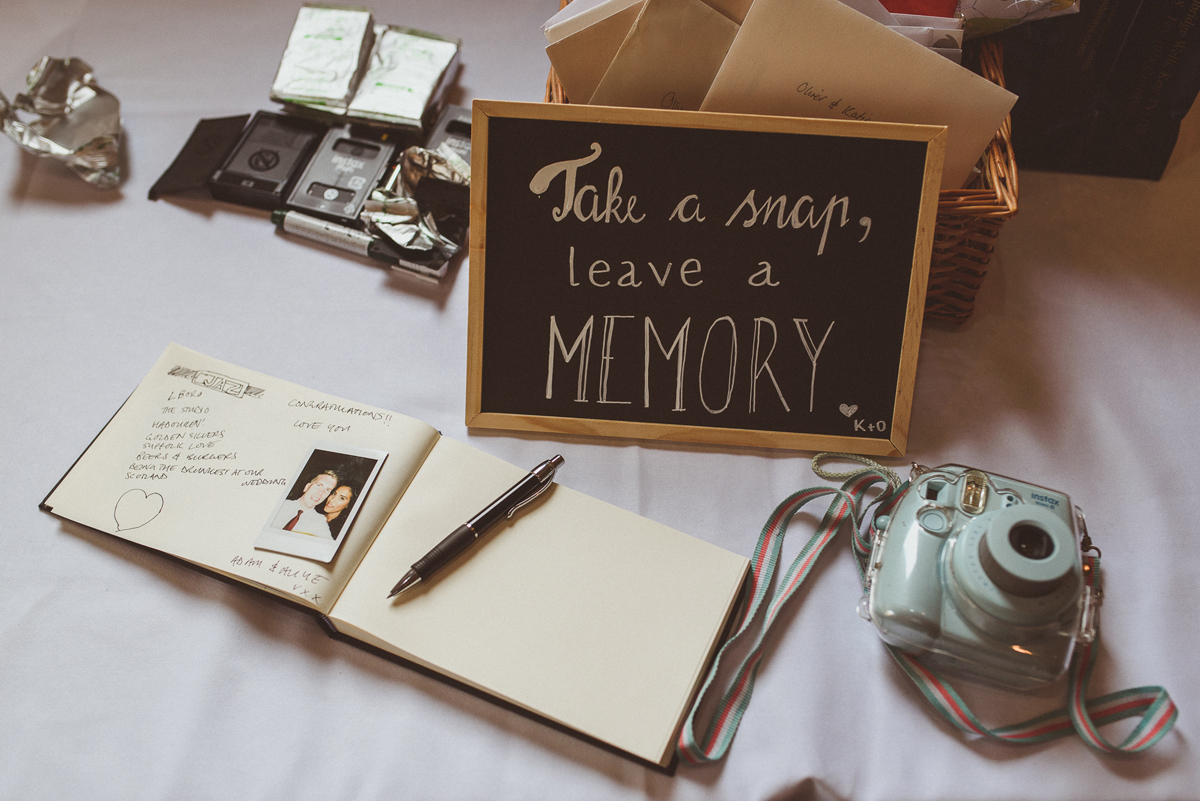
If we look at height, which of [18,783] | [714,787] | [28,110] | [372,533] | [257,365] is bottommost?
[18,783]

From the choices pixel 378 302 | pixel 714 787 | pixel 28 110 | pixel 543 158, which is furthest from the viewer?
pixel 28 110

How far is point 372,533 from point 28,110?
29.1 inches

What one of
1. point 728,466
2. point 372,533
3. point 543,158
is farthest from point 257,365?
point 728,466

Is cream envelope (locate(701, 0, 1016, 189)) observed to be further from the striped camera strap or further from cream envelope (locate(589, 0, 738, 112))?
the striped camera strap

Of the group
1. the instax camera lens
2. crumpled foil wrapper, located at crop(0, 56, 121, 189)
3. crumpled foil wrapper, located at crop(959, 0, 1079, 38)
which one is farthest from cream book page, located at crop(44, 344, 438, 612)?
crumpled foil wrapper, located at crop(959, 0, 1079, 38)

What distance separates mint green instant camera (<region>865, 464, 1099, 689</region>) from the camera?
1.64 ft

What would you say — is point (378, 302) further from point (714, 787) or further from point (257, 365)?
point (714, 787)

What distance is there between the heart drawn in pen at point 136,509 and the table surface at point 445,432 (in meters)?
0.03

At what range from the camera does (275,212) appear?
870 millimetres

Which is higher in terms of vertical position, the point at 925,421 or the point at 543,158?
the point at 543,158

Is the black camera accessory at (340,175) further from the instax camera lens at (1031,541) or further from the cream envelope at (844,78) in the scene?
the instax camera lens at (1031,541)

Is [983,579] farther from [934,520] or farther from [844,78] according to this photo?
[844,78]

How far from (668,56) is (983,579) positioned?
506 millimetres

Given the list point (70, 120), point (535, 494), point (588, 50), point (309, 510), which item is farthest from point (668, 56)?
point (70, 120)
